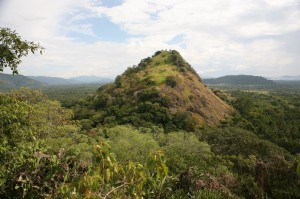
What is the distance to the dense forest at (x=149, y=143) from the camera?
6676 millimetres

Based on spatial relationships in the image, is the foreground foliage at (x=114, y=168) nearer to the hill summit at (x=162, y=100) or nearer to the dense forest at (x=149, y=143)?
the dense forest at (x=149, y=143)

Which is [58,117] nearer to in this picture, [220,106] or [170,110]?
[170,110]

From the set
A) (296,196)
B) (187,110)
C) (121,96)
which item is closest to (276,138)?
(187,110)

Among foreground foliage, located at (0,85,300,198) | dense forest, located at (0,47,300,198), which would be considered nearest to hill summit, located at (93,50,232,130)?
dense forest, located at (0,47,300,198)

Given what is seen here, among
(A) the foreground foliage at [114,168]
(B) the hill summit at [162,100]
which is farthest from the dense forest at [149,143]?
(B) the hill summit at [162,100]

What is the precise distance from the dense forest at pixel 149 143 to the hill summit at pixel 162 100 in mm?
253

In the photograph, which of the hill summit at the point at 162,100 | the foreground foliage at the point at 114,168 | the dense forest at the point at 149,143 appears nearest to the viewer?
the foreground foliage at the point at 114,168

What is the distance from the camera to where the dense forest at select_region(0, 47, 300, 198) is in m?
6.68

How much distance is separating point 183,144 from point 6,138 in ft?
105

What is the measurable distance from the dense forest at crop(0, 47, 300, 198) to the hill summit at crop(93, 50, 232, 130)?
0.25 m

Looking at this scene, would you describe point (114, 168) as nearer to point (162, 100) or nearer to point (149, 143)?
point (149, 143)

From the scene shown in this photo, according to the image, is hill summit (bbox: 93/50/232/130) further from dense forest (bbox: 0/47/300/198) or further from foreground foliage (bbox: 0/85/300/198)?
foreground foliage (bbox: 0/85/300/198)

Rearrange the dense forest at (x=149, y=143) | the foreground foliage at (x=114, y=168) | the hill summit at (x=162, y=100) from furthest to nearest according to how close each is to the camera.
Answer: the hill summit at (x=162, y=100)
the dense forest at (x=149, y=143)
the foreground foliage at (x=114, y=168)

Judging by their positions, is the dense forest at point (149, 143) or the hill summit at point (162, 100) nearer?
the dense forest at point (149, 143)
